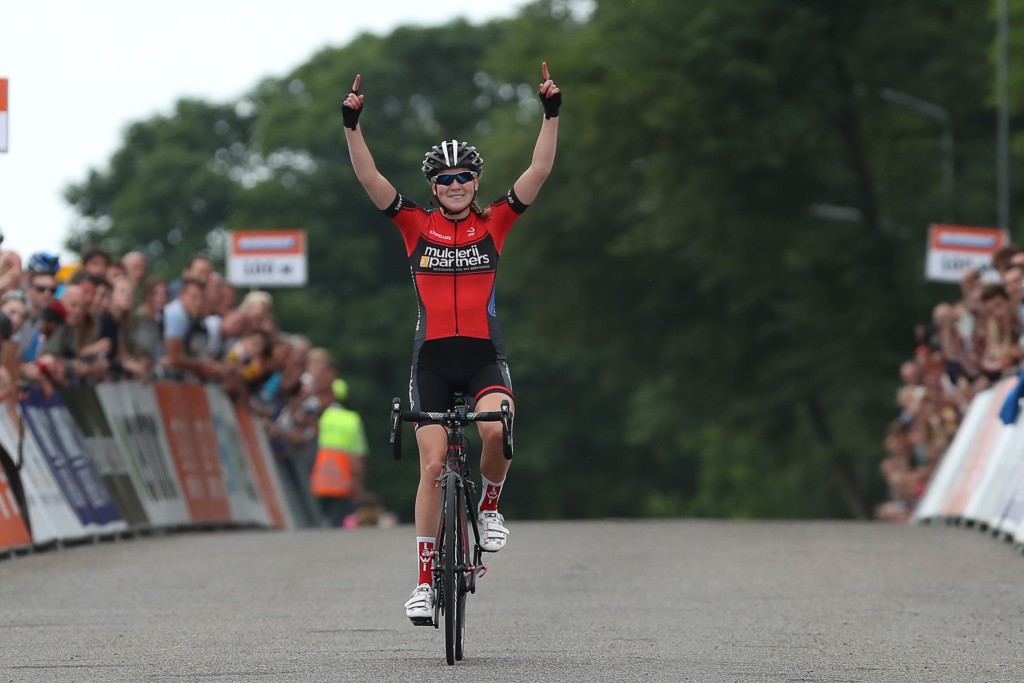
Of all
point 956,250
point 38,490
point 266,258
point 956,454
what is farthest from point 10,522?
point 956,250

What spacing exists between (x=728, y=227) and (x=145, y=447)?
2106 cm

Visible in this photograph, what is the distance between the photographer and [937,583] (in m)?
14.9

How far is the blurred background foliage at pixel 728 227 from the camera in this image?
3947 cm

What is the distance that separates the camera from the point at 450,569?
10602 mm

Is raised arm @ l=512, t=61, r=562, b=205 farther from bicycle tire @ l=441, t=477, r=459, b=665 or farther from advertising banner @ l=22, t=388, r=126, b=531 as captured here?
advertising banner @ l=22, t=388, r=126, b=531

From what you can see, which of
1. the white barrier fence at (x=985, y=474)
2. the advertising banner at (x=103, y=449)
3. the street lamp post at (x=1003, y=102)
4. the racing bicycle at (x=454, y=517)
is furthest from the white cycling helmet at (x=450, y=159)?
the street lamp post at (x=1003, y=102)

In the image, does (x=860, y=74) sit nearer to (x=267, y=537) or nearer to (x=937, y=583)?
(x=267, y=537)

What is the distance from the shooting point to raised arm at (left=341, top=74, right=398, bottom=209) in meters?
11.1

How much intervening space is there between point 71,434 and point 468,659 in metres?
9.08

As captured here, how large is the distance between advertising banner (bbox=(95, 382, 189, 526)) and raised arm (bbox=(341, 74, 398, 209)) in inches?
363

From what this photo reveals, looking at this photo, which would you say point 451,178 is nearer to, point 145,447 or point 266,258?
point 145,447

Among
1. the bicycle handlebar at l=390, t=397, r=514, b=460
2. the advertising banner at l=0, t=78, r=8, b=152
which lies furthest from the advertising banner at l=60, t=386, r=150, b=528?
the bicycle handlebar at l=390, t=397, r=514, b=460

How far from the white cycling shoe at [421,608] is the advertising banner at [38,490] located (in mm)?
7254

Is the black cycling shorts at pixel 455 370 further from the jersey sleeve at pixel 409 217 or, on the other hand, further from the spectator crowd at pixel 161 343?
the spectator crowd at pixel 161 343
